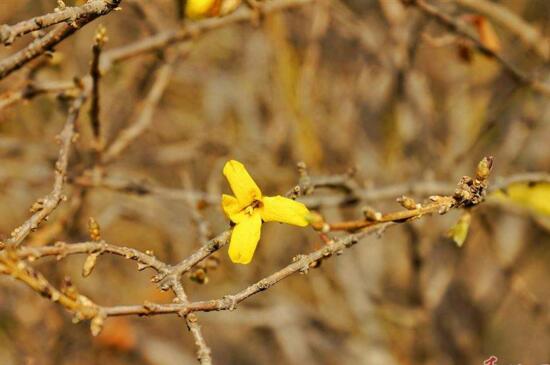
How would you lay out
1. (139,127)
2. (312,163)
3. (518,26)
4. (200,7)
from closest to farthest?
(200,7)
(139,127)
(518,26)
(312,163)

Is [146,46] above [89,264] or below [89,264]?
above

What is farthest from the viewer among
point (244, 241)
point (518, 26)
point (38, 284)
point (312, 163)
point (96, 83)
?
point (312, 163)

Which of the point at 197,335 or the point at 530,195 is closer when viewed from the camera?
the point at 197,335

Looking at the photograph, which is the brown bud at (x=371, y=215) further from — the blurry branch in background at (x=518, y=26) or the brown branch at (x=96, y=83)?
the blurry branch in background at (x=518, y=26)

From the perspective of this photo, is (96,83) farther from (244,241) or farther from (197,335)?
(197,335)

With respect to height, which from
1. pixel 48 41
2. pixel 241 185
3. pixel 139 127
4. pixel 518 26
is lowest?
pixel 241 185

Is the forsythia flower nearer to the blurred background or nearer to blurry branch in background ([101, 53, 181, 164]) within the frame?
blurry branch in background ([101, 53, 181, 164])

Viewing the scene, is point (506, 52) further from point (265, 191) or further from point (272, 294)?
point (272, 294)

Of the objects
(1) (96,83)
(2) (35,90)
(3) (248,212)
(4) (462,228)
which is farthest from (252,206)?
(2) (35,90)
